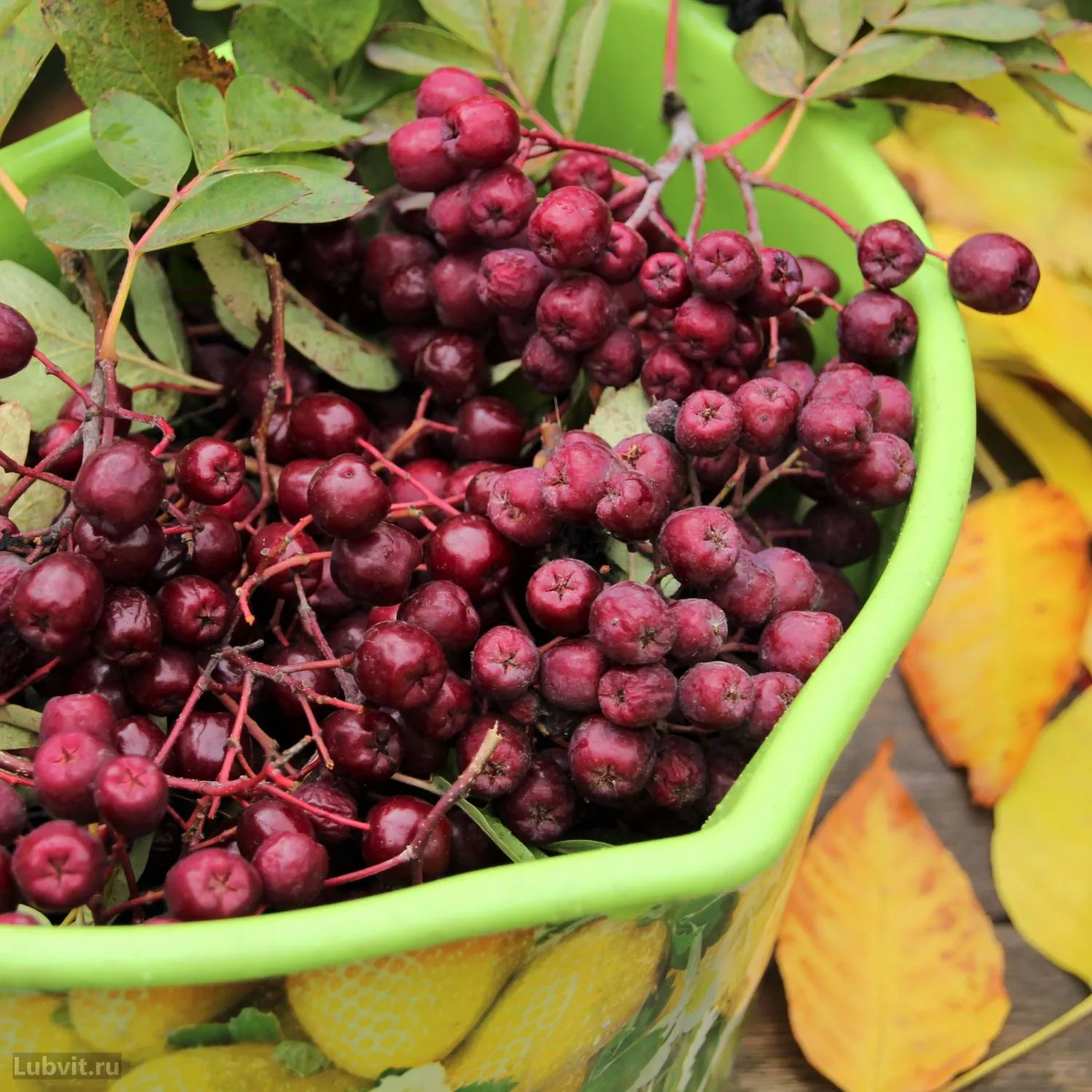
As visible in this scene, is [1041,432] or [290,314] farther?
[1041,432]

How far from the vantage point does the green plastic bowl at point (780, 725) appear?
29cm

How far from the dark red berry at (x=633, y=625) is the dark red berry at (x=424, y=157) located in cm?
21

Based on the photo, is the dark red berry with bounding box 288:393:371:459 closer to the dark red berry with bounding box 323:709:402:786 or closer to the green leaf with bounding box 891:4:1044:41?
the dark red berry with bounding box 323:709:402:786

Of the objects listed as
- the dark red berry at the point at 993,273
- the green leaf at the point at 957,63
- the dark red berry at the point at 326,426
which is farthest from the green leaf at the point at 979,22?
the dark red berry at the point at 326,426

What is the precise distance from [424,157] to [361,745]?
0.84 ft

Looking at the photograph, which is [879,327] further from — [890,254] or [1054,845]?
[1054,845]

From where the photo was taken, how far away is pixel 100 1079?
33 centimetres

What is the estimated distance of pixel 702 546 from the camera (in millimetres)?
402

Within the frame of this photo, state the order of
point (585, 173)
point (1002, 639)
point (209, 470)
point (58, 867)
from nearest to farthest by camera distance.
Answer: point (58, 867), point (209, 470), point (585, 173), point (1002, 639)

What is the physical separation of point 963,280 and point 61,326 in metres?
0.39

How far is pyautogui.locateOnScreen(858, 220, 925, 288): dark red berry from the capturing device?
19.2 inches

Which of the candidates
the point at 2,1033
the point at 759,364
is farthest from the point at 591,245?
the point at 2,1033

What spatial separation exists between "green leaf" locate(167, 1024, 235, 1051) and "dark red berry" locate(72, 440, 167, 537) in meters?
0.15

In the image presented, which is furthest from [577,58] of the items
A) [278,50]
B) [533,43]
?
[278,50]
